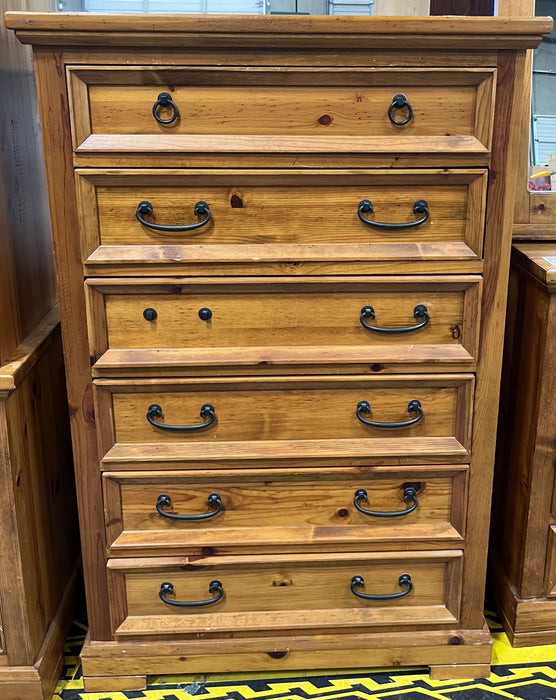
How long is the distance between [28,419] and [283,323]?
61cm

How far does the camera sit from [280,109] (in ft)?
4.51

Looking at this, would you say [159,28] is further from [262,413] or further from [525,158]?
[525,158]

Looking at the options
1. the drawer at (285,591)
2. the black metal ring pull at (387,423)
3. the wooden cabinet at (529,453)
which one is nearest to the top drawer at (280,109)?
the wooden cabinet at (529,453)

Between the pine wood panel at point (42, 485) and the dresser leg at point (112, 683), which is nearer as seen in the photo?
the pine wood panel at point (42, 485)

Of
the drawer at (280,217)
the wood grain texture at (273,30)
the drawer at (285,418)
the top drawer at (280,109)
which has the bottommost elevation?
the drawer at (285,418)

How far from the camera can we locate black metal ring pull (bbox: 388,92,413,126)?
137 cm

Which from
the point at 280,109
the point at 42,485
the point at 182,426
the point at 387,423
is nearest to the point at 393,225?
the point at 280,109

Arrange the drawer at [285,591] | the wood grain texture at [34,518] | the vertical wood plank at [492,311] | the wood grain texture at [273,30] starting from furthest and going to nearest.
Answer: the drawer at [285,591]
the wood grain texture at [34,518]
the vertical wood plank at [492,311]
the wood grain texture at [273,30]

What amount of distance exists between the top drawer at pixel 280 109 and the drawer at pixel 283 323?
27 cm

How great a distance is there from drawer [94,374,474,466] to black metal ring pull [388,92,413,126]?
0.52 meters

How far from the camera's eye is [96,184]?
139 centimetres

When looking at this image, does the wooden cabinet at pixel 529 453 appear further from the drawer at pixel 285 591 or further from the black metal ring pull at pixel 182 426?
the black metal ring pull at pixel 182 426

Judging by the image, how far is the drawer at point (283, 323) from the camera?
1.46 meters

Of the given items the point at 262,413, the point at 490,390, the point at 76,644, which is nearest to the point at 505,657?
the point at 490,390
